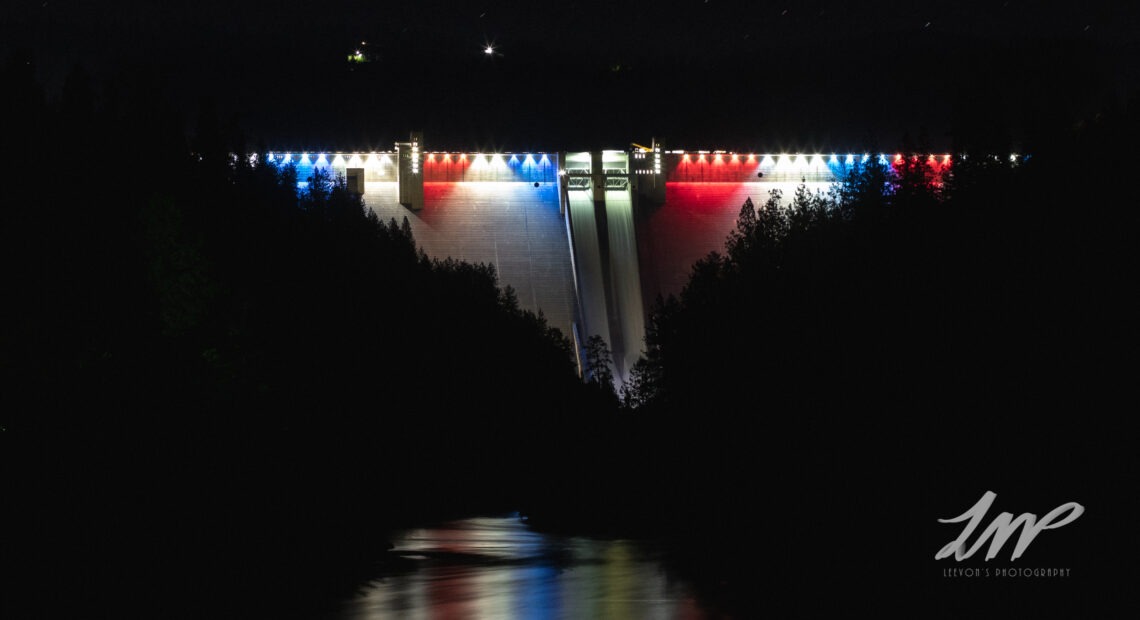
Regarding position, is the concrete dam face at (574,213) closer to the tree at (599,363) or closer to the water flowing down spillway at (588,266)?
the water flowing down spillway at (588,266)

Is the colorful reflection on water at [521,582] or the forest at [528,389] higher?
the forest at [528,389]

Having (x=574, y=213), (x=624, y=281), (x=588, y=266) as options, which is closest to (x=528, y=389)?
(x=588, y=266)

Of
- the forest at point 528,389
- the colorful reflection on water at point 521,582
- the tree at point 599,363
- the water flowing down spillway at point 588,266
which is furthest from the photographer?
the water flowing down spillway at point 588,266

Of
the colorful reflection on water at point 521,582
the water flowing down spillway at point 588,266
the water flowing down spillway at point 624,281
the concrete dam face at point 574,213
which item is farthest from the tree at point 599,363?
the colorful reflection on water at point 521,582

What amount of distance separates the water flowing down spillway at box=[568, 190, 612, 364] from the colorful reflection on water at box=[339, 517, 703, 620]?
3577cm

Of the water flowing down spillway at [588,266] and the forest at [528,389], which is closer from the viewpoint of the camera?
the forest at [528,389]

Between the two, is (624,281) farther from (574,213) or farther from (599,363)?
(599,363)

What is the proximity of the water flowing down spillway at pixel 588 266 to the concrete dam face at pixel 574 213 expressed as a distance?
2.9 inches

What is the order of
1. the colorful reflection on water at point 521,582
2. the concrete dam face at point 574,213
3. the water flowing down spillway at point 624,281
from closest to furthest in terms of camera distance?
the colorful reflection on water at point 521,582 → the water flowing down spillway at point 624,281 → the concrete dam face at point 574,213

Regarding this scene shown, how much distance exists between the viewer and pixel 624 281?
81000 mm

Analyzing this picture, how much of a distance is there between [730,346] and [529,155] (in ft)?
141

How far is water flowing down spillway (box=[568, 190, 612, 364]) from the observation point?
7825 cm

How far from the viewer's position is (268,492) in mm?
39719

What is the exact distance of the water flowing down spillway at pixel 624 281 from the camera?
77.7 meters
